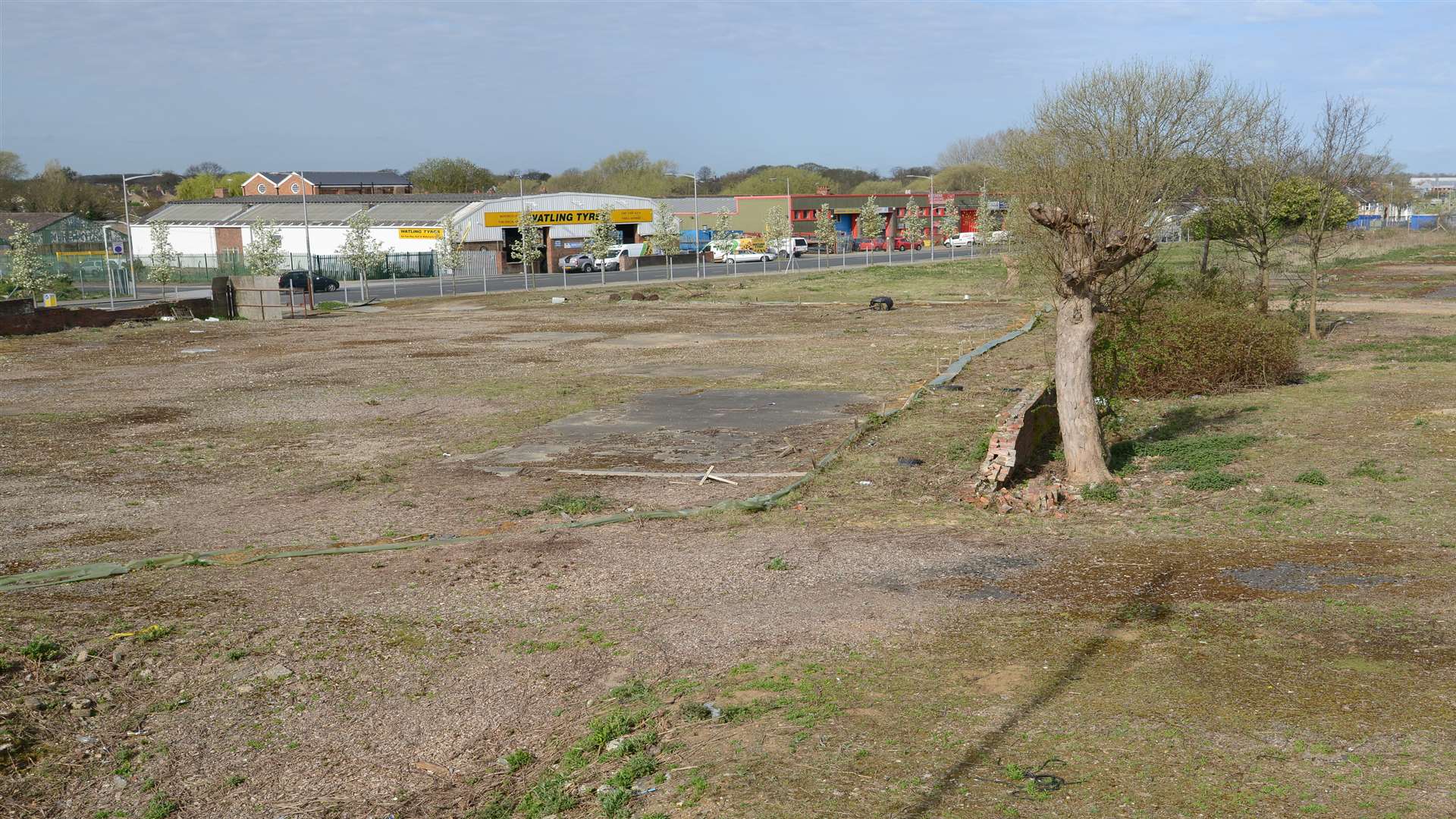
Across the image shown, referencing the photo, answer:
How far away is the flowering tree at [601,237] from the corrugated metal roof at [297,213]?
56.3ft

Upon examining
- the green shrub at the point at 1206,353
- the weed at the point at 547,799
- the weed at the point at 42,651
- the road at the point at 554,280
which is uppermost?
the road at the point at 554,280

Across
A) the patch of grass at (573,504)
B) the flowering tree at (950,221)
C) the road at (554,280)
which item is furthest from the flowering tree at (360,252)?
the flowering tree at (950,221)

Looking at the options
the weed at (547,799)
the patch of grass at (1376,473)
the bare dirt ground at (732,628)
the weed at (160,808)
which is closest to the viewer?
the weed at (547,799)

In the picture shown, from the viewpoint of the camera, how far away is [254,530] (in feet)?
40.2

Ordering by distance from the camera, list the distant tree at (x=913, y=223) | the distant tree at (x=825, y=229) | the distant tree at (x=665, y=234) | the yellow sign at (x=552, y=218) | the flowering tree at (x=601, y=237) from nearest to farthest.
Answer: the flowering tree at (x=601, y=237) < the distant tree at (x=665, y=234) < the yellow sign at (x=552, y=218) < the distant tree at (x=825, y=229) < the distant tree at (x=913, y=223)

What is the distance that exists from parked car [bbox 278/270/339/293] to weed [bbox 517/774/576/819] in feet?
149

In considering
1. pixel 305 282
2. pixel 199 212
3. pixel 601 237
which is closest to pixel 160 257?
pixel 305 282

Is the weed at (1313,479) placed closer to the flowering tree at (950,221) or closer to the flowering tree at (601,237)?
the flowering tree at (601,237)

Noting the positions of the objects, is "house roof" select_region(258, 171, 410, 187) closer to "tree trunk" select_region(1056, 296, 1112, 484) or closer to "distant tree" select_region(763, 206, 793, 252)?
"distant tree" select_region(763, 206, 793, 252)

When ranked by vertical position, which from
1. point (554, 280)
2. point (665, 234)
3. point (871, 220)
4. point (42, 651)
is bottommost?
point (42, 651)

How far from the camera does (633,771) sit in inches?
248

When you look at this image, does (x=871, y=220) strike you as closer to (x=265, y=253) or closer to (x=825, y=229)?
(x=825, y=229)

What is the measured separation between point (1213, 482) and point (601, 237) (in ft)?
197

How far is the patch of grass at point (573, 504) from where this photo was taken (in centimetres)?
1284
